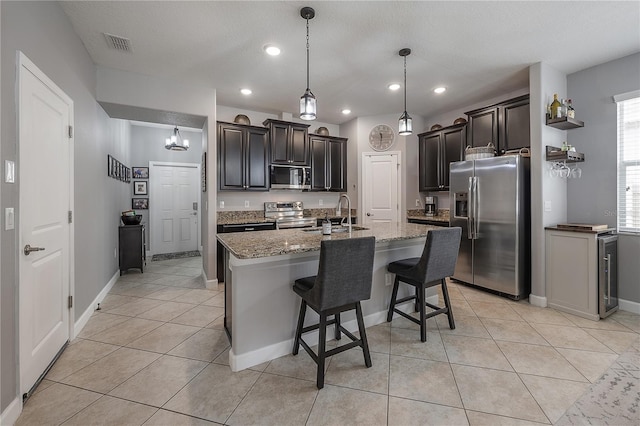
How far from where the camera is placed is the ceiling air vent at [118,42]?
9.05 feet

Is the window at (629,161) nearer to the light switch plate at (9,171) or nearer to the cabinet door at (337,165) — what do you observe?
the cabinet door at (337,165)

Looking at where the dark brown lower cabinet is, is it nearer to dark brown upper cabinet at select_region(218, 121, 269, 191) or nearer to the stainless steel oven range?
dark brown upper cabinet at select_region(218, 121, 269, 191)

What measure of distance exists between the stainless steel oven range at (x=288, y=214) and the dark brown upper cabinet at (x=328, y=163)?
50cm

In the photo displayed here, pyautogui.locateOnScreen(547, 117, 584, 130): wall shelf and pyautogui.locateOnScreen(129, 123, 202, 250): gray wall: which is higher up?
pyautogui.locateOnScreen(129, 123, 202, 250): gray wall

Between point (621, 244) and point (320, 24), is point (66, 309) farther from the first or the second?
point (621, 244)

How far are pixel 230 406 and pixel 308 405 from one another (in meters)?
0.46

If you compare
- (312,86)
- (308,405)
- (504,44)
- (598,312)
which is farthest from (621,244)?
(312,86)

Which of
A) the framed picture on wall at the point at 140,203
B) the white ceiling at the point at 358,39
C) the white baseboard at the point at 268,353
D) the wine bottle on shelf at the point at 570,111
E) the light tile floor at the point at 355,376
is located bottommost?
the light tile floor at the point at 355,376

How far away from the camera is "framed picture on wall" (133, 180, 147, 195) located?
235 inches

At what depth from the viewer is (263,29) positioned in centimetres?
265

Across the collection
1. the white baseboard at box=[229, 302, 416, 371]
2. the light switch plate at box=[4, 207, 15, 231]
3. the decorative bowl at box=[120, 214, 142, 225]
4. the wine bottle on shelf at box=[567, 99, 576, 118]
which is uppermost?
the wine bottle on shelf at box=[567, 99, 576, 118]

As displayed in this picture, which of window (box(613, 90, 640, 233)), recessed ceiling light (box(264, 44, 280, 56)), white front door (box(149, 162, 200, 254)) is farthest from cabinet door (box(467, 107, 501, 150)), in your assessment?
white front door (box(149, 162, 200, 254))

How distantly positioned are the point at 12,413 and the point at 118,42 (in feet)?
10.2

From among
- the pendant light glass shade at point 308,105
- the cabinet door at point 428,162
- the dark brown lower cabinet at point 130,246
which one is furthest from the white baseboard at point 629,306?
the dark brown lower cabinet at point 130,246
